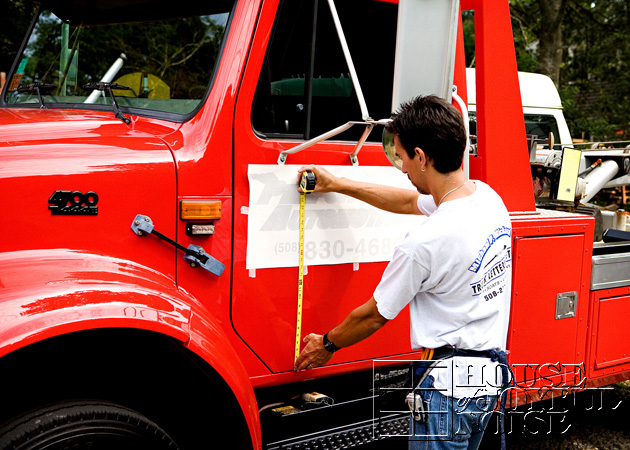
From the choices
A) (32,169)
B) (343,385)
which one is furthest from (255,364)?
Result: (32,169)

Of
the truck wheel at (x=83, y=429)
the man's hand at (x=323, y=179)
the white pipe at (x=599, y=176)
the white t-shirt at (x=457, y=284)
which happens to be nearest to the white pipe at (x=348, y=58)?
the man's hand at (x=323, y=179)

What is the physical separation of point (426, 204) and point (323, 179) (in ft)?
1.38

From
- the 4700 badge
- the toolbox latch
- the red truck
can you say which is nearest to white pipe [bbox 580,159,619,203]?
the red truck

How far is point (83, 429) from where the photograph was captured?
189 centimetres

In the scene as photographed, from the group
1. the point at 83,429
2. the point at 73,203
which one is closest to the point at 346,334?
the point at 83,429

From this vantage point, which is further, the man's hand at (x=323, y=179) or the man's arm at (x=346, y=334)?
the man's hand at (x=323, y=179)

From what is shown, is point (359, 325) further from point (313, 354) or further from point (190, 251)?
point (190, 251)

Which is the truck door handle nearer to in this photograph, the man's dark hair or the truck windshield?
the truck windshield

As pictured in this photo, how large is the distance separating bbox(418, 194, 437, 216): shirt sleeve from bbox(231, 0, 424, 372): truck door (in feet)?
0.84

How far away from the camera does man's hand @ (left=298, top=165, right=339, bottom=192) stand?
247 centimetres

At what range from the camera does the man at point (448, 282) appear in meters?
2.03

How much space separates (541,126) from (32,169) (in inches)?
313

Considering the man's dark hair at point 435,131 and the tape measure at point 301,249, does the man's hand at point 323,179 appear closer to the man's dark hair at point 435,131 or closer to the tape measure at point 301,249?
the tape measure at point 301,249

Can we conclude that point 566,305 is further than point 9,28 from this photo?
No
